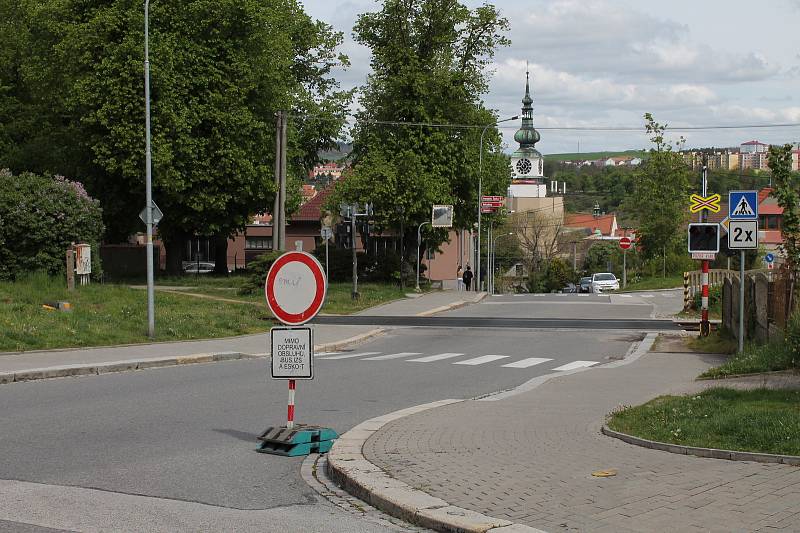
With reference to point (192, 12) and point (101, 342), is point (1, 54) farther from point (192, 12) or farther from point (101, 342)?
point (101, 342)

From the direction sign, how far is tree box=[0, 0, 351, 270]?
28.0m

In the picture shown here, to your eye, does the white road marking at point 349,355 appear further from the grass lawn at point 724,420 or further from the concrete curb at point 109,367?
the grass lawn at point 724,420

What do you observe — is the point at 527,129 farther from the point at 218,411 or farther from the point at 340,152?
the point at 218,411

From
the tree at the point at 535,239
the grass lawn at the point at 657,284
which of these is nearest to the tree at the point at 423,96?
the grass lawn at the point at 657,284

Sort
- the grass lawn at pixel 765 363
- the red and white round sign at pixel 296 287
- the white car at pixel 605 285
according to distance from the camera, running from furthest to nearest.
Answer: the white car at pixel 605 285
the grass lawn at pixel 765 363
the red and white round sign at pixel 296 287

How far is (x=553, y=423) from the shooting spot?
37.1 feet

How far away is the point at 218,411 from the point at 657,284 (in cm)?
4748

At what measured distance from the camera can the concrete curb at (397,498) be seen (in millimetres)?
6648

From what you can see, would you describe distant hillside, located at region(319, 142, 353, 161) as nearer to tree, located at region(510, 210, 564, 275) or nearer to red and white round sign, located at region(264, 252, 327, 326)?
tree, located at region(510, 210, 564, 275)

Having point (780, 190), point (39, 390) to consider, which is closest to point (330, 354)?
point (39, 390)

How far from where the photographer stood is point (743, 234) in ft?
59.4

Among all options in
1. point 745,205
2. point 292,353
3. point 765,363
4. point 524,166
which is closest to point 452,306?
point 745,205

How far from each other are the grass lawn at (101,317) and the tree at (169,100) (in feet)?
38.4

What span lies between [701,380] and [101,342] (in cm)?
1277
